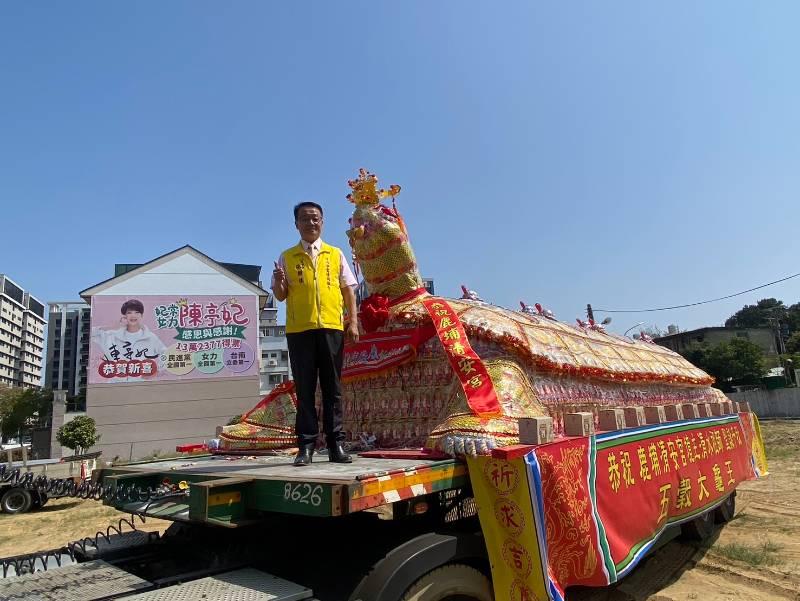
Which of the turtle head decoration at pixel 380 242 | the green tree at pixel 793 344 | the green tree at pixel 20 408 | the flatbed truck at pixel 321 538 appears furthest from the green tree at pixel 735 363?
the green tree at pixel 20 408

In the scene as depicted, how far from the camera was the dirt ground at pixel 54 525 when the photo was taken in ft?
25.5

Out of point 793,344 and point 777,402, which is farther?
point 793,344

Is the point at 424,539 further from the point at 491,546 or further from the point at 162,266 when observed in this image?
the point at 162,266

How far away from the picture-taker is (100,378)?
24.5 m

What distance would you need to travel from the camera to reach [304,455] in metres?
3.17

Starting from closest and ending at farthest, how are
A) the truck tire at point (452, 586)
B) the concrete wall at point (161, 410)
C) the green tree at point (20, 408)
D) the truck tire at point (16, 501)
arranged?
the truck tire at point (452, 586) → the truck tire at point (16, 501) → the concrete wall at point (161, 410) → the green tree at point (20, 408)

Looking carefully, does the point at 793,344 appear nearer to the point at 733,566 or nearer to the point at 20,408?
the point at 733,566

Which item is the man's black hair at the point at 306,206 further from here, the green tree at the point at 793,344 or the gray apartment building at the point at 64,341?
the gray apartment building at the point at 64,341

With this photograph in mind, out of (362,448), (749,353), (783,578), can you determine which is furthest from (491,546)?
(749,353)

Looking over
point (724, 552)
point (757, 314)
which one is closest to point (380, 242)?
point (724, 552)

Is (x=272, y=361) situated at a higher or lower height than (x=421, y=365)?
higher

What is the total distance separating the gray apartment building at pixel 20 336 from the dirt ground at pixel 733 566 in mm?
83919

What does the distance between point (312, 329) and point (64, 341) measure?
91.4 m

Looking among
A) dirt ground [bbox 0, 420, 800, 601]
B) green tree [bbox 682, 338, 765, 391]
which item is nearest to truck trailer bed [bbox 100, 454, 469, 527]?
dirt ground [bbox 0, 420, 800, 601]
